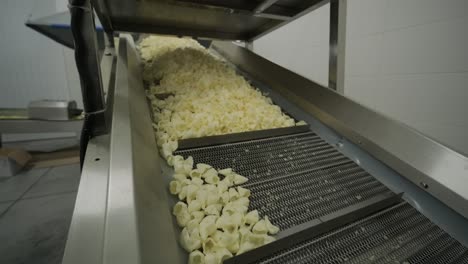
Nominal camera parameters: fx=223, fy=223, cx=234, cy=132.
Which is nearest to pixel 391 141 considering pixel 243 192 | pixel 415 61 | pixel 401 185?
pixel 401 185

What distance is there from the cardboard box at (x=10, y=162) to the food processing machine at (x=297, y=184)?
2.13m

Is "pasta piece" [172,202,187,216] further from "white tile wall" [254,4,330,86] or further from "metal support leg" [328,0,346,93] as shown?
"white tile wall" [254,4,330,86]

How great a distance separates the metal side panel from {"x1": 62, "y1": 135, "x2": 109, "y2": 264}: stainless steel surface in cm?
3

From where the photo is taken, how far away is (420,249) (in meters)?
0.70

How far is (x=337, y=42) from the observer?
152 cm

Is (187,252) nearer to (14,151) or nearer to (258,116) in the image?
(258,116)

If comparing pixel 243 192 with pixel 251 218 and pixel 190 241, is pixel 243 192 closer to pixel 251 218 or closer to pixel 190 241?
pixel 251 218

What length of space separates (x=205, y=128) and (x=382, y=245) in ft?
2.73

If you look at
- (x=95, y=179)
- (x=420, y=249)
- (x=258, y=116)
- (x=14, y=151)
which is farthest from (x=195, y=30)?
(x=14, y=151)

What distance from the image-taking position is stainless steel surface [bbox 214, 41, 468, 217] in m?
0.80

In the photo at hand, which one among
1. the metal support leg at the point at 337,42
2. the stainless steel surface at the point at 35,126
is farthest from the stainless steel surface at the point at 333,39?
the stainless steel surface at the point at 35,126

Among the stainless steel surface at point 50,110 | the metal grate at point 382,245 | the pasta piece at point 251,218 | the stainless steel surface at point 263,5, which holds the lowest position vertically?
the metal grate at point 382,245

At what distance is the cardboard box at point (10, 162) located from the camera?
8.00 ft

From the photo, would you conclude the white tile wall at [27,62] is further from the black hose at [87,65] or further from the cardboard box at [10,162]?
the black hose at [87,65]
